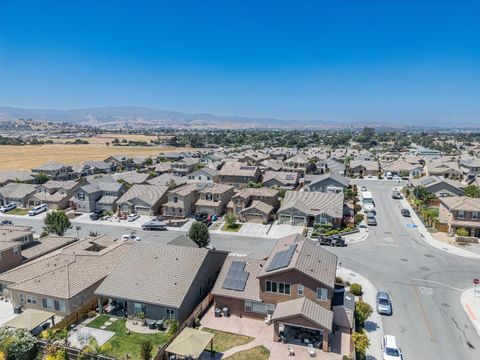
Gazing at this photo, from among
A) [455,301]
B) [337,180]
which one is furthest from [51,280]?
[337,180]

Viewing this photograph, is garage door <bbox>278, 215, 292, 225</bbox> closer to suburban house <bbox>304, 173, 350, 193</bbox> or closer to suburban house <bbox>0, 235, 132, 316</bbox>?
suburban house <bbox>304, 173, 350, 193</bbox>

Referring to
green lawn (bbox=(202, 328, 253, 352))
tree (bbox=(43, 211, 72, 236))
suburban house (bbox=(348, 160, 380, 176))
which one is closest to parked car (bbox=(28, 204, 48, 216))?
tree (bbox=(43, 211, 72, 236))

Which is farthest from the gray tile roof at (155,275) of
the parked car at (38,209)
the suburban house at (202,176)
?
the suburban house at (202,176)

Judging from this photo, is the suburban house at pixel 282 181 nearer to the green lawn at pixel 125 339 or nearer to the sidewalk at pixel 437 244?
the sidewalk at pixel 437 244

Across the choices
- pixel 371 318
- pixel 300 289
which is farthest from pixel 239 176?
pixel 300 289

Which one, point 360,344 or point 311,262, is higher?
point 311,262

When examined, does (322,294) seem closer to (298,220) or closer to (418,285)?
(418,285)

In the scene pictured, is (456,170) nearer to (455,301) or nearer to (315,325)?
(455,301)
